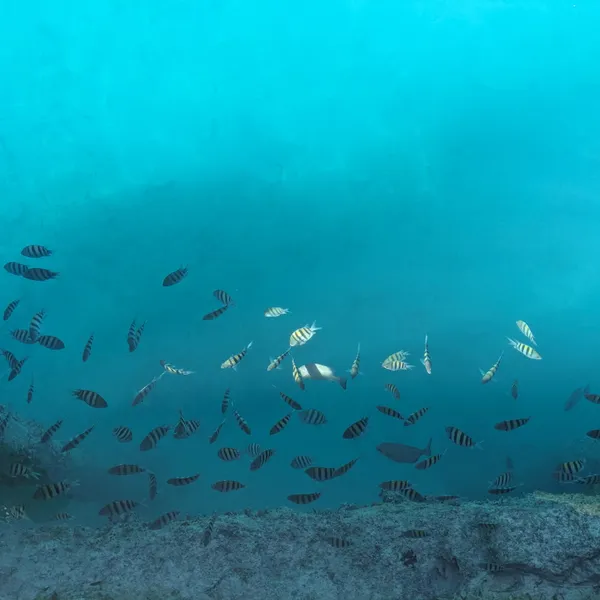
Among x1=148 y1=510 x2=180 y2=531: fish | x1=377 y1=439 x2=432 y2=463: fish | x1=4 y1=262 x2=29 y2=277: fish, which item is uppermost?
x1=4 y1=262 x2=29 y2=277: fish

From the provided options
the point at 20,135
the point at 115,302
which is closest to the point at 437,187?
the point at 115,302

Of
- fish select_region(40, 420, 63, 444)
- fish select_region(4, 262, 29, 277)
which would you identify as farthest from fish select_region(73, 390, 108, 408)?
fish select_region(4, 262, 29, 277)

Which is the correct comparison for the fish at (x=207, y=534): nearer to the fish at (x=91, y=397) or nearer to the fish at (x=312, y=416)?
the fish at (x=312, y=416)

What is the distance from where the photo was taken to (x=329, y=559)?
13.1ft

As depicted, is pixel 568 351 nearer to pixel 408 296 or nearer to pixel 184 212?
pixel 408 296

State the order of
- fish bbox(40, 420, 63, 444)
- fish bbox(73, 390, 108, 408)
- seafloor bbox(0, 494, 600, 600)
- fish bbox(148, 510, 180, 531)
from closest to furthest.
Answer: seafloor bbox(0, 494, 600, 600) → fish bbox(148, 510, 180, 531) → fish bbox(73, 390, 108, 408) → fish bbox(40, 420, 63, 444)

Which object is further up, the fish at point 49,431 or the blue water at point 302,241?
the blue water at point 302,241

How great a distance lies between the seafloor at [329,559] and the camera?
362cm

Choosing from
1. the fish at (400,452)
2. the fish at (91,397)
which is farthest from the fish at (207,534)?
the fish at (400,452)

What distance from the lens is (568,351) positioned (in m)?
8.73

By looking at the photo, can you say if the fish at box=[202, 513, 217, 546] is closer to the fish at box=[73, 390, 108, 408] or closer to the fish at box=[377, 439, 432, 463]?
the fish at box=[73, 390, 108, 408]

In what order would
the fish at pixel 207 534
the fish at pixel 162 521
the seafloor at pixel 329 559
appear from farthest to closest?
the fish at pixel 162 521 < the fish at pixel 207 534 < the seafloor at pixel 329 559

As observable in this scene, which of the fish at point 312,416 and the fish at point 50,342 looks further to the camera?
the fish at point 50,342

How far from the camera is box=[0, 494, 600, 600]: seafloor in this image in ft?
11.9
